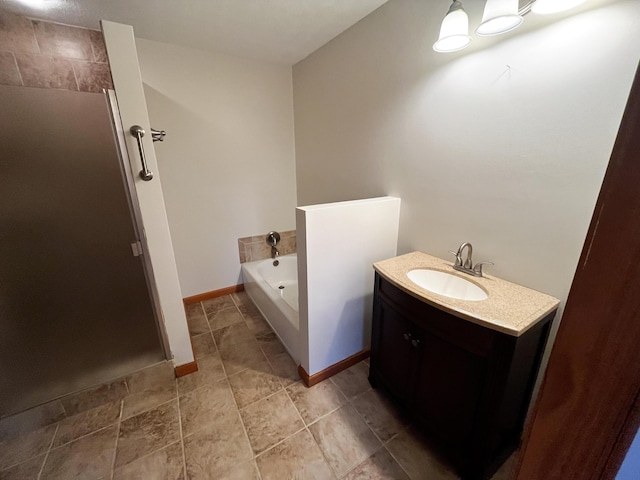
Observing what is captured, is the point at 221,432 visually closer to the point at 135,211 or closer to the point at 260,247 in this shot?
the point at 135,211

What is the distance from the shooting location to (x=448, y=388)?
1.16 meters

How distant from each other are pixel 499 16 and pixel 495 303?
1.12m

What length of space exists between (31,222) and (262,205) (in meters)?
1.81

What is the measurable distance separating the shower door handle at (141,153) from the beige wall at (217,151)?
3.41 ft

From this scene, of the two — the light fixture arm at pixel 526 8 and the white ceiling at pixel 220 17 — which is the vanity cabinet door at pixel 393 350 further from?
the white ceiling at pixel 220 17

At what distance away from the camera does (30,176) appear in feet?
4.11

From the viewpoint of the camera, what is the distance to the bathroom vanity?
983 mm

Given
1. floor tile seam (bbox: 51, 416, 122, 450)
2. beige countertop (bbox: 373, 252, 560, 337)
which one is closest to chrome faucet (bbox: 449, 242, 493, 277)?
beige countertop (bbox: 373, 252, 560, 337)

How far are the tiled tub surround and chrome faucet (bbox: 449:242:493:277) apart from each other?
6.67ft

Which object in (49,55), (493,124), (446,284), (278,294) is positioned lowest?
(278,294)

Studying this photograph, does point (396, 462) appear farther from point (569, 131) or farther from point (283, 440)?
point (569, 131)

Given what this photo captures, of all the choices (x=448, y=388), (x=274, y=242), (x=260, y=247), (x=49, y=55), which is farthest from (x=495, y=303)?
(x=49, y=55)

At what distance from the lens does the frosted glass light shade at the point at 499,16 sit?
36.1 inches

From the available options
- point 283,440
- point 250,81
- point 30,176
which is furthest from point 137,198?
point 250,81
